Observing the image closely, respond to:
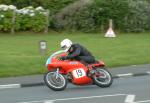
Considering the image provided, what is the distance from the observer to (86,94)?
14812 millimetres

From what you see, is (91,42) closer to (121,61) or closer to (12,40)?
(12,40)

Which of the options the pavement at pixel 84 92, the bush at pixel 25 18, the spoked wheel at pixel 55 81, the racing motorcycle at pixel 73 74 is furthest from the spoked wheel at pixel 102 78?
the bush at pixel 25 18

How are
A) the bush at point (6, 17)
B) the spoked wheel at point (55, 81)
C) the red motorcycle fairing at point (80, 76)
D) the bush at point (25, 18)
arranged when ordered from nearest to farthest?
the spoked wheel at point (55, 81), the red motorcycle fairing at point (80, 76), the bush at point (6, 17), the bush at point (25, 18)

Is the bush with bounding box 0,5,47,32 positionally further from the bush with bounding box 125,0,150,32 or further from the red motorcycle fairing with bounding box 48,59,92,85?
the red motorcycle fairing with bounding box 48,59,92,85

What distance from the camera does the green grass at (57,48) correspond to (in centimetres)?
1966

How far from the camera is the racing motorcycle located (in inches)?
619

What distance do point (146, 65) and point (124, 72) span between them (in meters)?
1.78

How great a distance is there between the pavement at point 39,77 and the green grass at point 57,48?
0.66 metres

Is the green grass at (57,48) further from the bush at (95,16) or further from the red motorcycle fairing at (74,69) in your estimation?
the red motorcycle fairing at (74,69)

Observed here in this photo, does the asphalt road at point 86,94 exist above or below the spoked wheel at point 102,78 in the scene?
below

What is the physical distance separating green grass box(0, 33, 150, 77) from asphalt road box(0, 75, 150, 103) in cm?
305

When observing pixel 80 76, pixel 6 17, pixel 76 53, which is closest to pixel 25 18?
pixel 6 17

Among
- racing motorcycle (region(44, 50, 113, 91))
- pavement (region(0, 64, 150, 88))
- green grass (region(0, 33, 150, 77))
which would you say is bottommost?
pavement (region(0, 64, 150, 88))

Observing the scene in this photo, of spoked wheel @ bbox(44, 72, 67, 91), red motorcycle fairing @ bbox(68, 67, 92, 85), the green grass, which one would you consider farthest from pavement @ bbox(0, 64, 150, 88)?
red motorcycle fairing @ bbox(68, 67, 92, 85)
